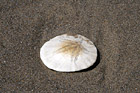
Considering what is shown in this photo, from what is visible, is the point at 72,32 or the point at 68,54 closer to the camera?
the point at 68,54

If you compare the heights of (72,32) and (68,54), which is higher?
(72,32)

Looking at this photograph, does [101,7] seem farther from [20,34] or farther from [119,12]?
[20,34]

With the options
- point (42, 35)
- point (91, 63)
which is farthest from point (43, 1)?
point (91, 63)
